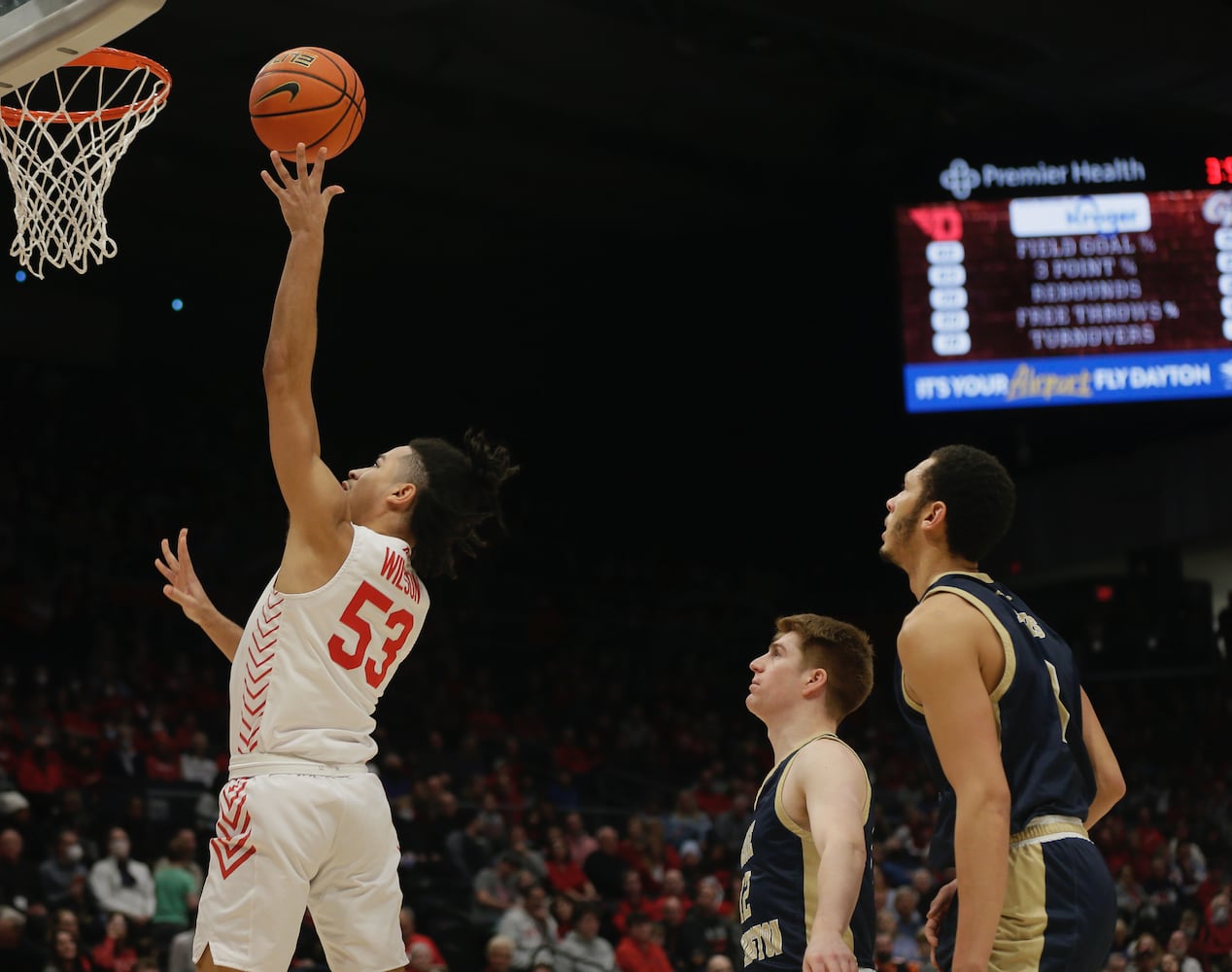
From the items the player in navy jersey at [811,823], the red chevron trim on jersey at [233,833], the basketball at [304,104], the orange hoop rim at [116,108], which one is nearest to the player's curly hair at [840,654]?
the player in navy jersey at [811,823]

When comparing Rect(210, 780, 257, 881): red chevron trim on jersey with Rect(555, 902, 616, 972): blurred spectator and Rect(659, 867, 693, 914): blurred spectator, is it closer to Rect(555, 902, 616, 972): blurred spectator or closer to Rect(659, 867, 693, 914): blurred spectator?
Rect(555, 902, 616, 972): blurred spectator

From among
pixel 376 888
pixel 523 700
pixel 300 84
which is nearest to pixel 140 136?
pixel 523 700

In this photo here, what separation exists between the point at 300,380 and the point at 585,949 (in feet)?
22.5

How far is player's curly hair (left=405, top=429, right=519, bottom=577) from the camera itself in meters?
3.75

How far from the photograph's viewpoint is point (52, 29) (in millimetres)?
3885

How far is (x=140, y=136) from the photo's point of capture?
47.6ft

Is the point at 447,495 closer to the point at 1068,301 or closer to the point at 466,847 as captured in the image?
the point at 466,847

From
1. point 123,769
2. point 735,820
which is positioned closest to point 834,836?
point 123,769

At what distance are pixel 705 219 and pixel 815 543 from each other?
469cm

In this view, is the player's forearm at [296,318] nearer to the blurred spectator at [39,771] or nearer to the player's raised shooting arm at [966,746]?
the player's raised shooting arm at [966,746]


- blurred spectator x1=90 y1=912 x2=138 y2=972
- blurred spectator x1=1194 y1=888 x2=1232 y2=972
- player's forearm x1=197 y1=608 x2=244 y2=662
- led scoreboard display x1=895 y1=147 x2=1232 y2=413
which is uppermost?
led scoreboard display x1=895 y1=147 x2=1232 y2=413

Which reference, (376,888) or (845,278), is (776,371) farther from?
(376,888)

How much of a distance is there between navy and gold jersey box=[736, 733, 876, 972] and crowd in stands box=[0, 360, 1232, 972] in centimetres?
538

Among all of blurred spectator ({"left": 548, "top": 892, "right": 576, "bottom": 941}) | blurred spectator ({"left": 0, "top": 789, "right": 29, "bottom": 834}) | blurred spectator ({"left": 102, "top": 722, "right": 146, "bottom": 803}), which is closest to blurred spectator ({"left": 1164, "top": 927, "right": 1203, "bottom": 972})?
blurred spectator ({"left": 548, "top": 892, "right": 576, "bottom": 941})
